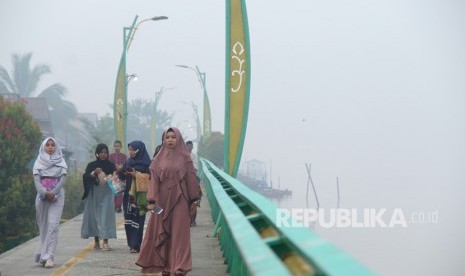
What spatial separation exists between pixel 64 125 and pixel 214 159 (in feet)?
166

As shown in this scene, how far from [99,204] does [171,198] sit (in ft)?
13.4

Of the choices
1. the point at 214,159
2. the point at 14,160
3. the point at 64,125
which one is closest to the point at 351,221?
the point at 64,125

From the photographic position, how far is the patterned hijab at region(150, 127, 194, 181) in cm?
1066

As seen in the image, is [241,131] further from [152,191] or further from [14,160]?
[14,160]

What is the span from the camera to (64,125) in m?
105

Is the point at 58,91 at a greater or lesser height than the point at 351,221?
greater

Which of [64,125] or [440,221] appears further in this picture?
[440,221]

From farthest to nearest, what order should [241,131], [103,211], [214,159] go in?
1. [214,159]
2. [241,131]
3. [103,211]

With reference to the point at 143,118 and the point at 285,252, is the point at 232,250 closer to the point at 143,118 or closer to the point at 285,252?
the point at 285,252

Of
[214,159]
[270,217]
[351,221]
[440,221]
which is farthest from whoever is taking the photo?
[440,221]

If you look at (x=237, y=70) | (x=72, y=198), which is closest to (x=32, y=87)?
(x=72, y=198)

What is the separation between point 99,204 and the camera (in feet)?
47.9

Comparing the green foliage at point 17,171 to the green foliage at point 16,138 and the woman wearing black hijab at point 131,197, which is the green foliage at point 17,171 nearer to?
the green foliage at point 16,138

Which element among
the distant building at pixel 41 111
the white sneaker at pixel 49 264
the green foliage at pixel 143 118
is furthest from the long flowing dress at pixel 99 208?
the green foliage at pixel 143 118
